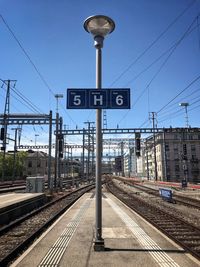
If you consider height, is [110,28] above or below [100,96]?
above

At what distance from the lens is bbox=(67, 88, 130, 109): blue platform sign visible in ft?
25.2

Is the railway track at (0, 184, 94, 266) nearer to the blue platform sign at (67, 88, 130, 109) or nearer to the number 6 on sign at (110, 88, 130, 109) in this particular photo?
the blue platform sign at (67, 88, 130, 109)

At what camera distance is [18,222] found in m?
11.9

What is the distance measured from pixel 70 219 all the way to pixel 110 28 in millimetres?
8209

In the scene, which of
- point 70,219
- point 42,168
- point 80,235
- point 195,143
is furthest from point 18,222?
point 42,168

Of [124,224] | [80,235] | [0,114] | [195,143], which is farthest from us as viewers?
[195,143]

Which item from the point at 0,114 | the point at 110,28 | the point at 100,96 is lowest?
the point at 100,96

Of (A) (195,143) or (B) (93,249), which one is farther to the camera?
(A) (195,143)

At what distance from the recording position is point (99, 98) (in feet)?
25.2

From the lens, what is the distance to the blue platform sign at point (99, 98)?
769 centimetres

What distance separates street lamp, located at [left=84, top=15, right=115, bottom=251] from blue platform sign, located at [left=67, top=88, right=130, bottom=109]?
0.69ft

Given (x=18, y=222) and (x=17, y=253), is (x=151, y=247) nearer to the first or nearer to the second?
(x=17, y=253)

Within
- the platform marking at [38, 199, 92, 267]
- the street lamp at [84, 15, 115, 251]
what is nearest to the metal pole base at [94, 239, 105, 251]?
the street lamp at [84, 15, 115, 251]

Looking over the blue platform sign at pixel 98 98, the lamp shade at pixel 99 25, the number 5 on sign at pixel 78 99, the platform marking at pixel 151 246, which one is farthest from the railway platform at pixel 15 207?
the lamp shade at pixel 99 25
